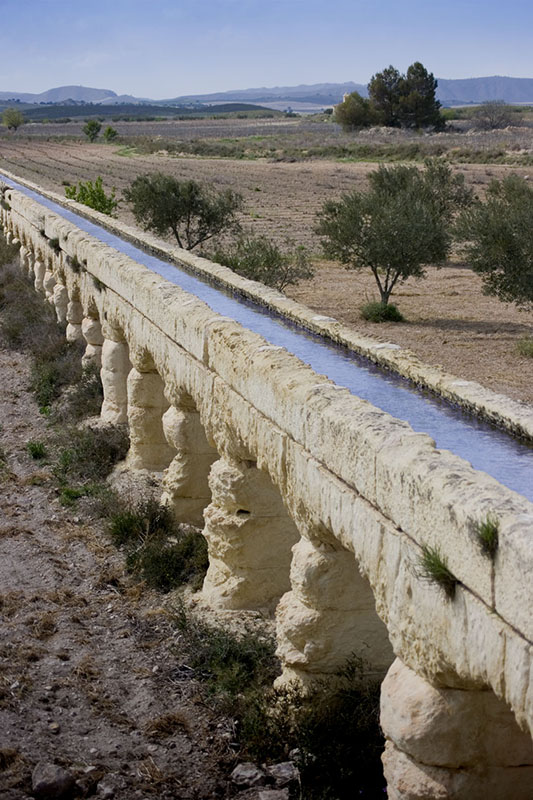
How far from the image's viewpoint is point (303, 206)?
38875 millimetres

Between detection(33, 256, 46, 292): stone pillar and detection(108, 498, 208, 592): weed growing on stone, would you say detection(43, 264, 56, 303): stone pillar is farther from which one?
detection(108, 498, 208, 592): weed growing on stone

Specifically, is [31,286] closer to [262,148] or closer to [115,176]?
[115,176]

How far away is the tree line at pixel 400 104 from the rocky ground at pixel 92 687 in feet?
266

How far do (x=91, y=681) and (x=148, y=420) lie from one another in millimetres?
4323

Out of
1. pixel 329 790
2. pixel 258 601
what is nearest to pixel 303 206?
pixel 258 601

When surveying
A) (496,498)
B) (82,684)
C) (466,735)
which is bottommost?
(82,684)

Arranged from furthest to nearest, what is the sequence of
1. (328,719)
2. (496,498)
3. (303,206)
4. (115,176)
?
(115,176)
(303,206)
(328,719)
(496,498)

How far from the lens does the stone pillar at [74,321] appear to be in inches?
629

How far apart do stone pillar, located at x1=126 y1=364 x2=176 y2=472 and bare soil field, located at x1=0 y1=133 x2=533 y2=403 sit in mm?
5726

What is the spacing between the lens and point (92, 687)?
22.2 feet

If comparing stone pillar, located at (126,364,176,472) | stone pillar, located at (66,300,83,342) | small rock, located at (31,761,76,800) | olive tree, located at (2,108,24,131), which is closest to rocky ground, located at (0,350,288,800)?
small rock, located at (31,761,76,800)

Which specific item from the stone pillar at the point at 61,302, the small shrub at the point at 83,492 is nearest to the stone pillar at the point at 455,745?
the small shrub at the point at 83,492

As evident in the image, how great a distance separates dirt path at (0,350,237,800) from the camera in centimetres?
579

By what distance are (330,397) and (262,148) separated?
68.6m
